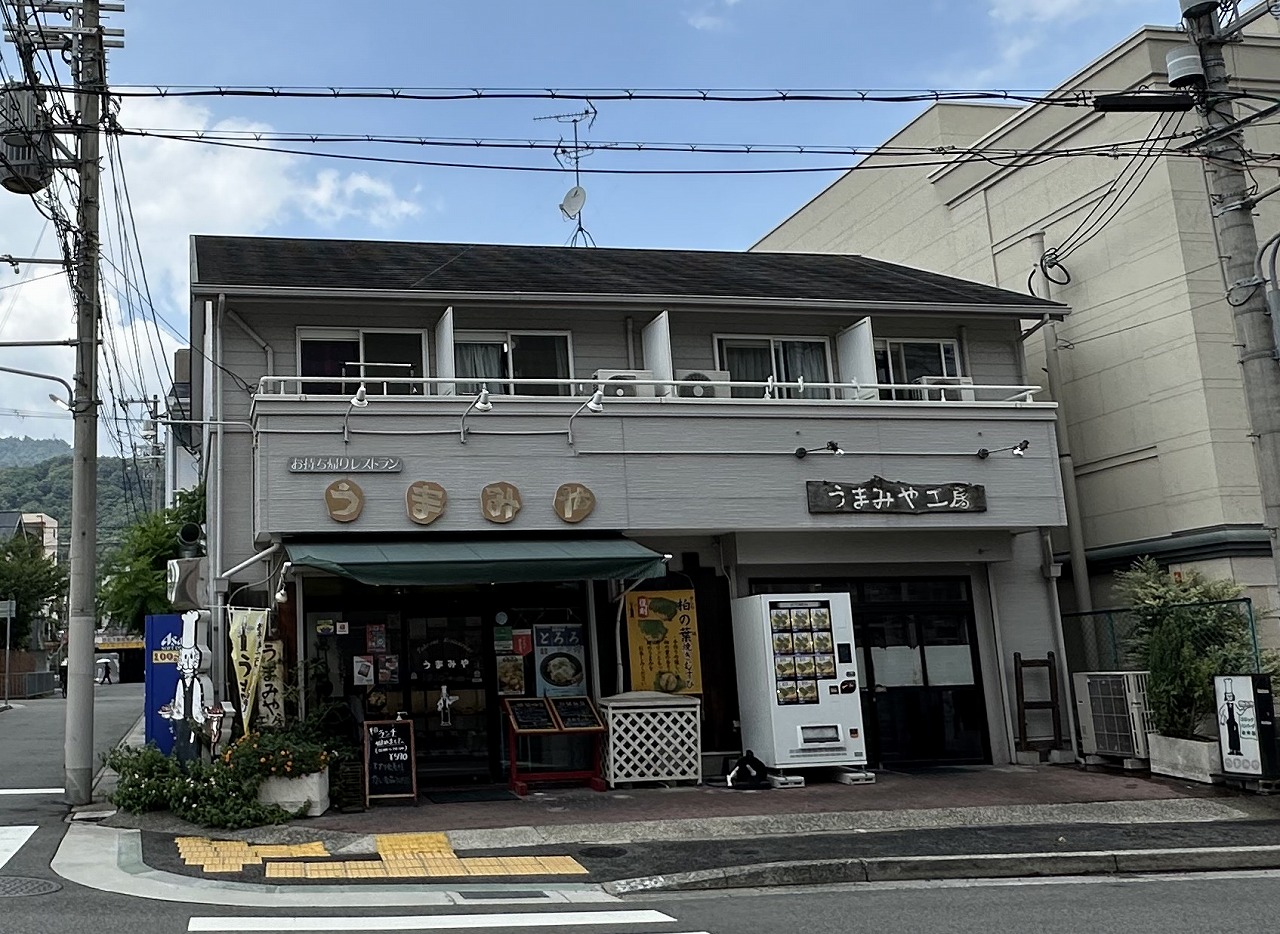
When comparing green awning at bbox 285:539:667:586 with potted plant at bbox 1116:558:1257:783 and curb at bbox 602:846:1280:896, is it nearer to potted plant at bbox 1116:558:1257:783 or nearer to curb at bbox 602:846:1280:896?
curb at bbox 602:846:1280:896

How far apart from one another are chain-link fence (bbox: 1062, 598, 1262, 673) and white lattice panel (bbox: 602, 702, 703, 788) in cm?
654

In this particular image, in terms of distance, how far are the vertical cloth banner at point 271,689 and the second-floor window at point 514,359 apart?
4.85m

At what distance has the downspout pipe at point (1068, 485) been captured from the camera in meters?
20.2

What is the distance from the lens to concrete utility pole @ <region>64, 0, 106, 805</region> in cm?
1473

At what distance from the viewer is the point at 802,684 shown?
16.3m

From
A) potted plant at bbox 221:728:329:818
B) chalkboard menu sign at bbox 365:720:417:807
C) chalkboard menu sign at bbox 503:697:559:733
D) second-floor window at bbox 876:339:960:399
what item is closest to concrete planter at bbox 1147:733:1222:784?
second-floor window at bbox 876:339:960:399

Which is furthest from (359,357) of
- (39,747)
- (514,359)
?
(39,747)

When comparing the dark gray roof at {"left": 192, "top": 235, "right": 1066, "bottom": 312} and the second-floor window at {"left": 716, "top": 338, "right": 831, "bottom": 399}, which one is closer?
the dark gray roof at {"left": 192, "top": 235, "right": 1066, "bottom": 312}

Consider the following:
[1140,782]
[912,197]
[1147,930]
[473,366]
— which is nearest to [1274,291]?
[1140,782]

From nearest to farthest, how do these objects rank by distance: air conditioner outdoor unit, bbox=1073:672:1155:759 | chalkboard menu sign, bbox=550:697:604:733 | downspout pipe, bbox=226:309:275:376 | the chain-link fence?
chalkboard menu sign, bbox=550:697:604:733, the chain-link fence, air conditioner outdoor unit, bbox=1073:672:1155:759, downspout pipe, bbox=226:309:275:376

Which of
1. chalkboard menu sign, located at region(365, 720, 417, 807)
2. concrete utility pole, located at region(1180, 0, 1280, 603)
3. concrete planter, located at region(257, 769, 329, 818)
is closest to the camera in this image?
concrete utility pole, located at region(1180, 0, 1280, 603)

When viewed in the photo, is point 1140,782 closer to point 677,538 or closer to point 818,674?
point 818,674

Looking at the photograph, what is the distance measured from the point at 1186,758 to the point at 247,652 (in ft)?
38.3

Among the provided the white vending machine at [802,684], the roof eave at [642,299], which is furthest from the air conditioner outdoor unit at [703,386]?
the white vending machine at [802,684]
